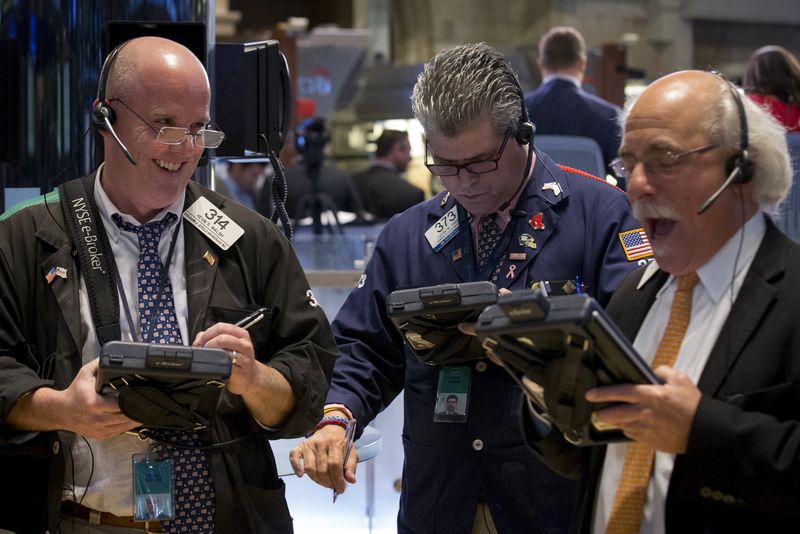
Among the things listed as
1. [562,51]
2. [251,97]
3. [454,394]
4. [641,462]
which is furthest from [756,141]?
[562,51]

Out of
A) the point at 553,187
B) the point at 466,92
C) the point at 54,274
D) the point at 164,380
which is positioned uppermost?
the point at 466,92

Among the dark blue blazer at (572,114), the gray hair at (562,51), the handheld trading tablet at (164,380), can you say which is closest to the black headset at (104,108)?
the handheld trading tablet at (164,380)

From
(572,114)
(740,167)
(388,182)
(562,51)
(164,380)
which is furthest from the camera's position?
(388,182)

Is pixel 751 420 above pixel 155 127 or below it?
below

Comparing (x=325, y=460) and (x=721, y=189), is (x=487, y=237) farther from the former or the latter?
(x=721, y=189)

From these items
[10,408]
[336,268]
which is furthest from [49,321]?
[336,268]

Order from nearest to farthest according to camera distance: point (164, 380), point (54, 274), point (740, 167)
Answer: point (740, 167) < point (164, 380) < point (54, 274)

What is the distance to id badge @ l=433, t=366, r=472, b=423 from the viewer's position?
2.72 m

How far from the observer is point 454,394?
2730mm

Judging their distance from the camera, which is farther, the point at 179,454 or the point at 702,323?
the point at 179,454

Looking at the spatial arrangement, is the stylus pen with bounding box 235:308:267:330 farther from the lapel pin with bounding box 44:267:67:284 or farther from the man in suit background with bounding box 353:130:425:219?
the man in suit background with bounding box 353:130:425:219

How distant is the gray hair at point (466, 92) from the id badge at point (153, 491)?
1.00 meters

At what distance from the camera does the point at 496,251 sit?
280cm

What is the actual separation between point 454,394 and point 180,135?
2.78ft
